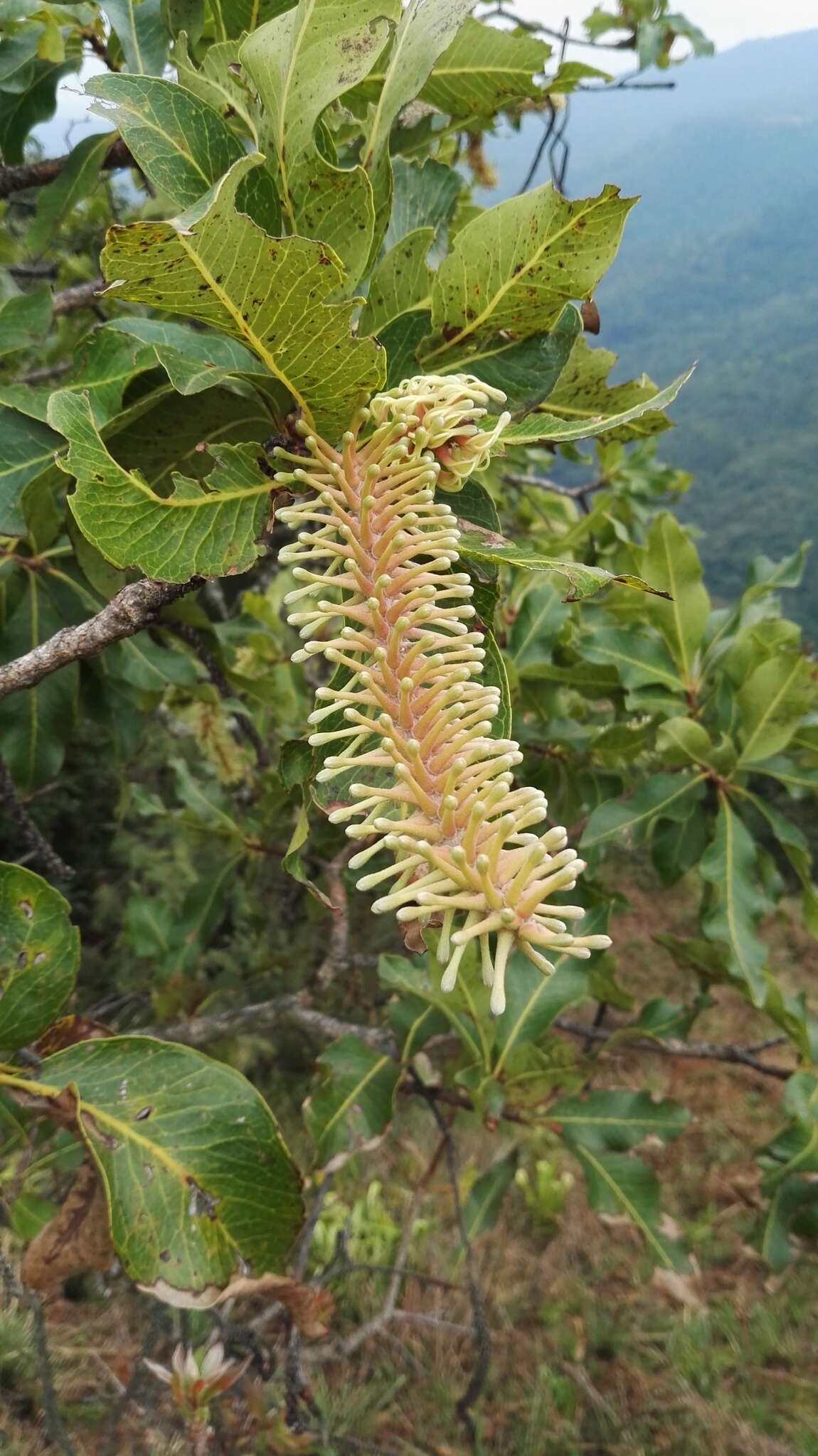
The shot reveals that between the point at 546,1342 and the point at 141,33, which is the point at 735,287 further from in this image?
the point at 141,33

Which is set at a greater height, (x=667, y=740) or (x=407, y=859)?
(x=407, y=859)

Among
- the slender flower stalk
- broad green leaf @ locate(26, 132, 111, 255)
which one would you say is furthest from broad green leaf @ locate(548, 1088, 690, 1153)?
broad green leaf @ locate(26, 132, 111, 255)

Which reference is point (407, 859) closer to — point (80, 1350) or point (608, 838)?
point (608, 838)

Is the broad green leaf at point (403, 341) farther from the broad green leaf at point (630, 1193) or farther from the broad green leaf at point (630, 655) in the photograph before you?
Result: the broad green leaf at point (630, 1193)

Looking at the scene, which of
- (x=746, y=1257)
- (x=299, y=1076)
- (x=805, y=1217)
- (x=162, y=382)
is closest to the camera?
(x=162, y=382)

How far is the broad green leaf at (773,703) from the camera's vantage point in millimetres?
1444

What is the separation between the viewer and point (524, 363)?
0.75 m

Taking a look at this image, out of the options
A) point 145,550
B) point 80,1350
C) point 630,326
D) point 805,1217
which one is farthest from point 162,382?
point 630,326

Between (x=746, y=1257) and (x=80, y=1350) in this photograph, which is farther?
(x=746, y=1257)

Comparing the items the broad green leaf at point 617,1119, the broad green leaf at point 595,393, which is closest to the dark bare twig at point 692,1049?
the broad green leaf at point 617,1119

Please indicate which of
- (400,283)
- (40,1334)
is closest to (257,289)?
(400,283)

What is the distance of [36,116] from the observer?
4.14 ft

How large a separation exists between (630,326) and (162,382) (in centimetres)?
1653

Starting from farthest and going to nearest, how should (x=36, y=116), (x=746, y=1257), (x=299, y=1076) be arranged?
(x=299, y=1076), (x=746, y=1257), (x=36, y=116)
